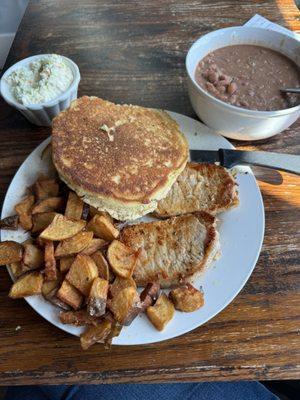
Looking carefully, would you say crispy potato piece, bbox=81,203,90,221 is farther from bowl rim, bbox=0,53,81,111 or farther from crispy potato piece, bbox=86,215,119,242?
bowl rim, bbox=0,53,81,111

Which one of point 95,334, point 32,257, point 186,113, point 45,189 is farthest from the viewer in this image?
point 186,113

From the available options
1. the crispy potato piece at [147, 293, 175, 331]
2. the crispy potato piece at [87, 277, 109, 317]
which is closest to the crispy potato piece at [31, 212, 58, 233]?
the crispy potato piece at [87, 277, 109, 317]

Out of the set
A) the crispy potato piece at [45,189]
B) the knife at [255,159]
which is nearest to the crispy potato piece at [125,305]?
the crispy potato piece at [45,189]

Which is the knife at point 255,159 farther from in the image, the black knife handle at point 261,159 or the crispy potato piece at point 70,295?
the crispy potato piece at point 70,295

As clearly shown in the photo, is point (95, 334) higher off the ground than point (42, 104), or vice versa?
point (42, 104)

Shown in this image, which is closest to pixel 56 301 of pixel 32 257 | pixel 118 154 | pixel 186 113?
pixel 32 257

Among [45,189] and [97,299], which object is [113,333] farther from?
[45,189]

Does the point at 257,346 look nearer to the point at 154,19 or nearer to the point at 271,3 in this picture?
the point at 154,19
